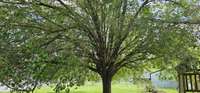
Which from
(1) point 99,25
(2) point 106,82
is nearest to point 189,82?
(2) point 106,82

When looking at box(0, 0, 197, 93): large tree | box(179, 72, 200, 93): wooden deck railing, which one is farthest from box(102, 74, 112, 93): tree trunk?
box(179, 72, 200, 93): wooden deck railing

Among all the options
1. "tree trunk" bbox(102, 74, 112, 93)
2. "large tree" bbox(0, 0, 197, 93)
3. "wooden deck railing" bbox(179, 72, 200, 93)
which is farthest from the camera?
"wooden deck railing" bbox(179, 72, 200, 93)

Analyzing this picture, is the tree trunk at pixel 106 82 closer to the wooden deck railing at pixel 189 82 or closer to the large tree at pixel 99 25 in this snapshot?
the large tree at pixel 99 25

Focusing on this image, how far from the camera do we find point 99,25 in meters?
6.29

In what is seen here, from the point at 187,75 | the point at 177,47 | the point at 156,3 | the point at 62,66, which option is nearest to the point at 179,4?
the point at 156,3

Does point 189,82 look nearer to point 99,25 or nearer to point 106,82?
point 106,82

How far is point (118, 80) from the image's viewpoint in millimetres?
9289

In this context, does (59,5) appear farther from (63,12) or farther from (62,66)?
(62,66)

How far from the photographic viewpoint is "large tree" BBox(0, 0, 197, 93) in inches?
220

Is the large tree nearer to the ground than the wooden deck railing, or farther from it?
farther from it

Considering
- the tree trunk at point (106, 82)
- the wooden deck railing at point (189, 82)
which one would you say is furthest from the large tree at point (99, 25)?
the wooden deck railing at point (189, 82)

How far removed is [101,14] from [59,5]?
2.94 ft

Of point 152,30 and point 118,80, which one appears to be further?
point 118,80

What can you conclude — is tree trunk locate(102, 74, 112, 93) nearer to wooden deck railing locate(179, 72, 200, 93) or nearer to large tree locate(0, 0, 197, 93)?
large tree locate(0, 0, 197, 93)
